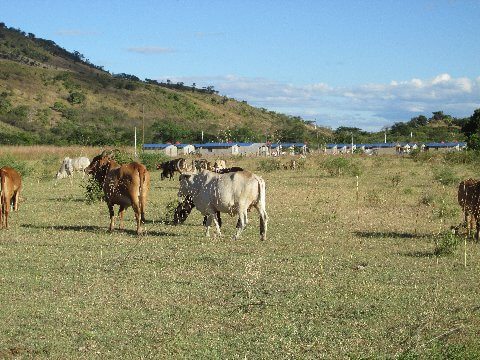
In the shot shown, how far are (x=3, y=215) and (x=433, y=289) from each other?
35.1 feet

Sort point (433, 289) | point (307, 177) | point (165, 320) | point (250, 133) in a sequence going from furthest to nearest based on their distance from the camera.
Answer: point (250, 133), point (307, 177), point (433, 289), point (165, 320)

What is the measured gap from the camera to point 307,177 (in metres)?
38.1

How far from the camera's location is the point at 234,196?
1594 centimetres

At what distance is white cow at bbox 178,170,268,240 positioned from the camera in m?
15.8

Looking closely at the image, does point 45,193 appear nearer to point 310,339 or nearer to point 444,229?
point 444,229

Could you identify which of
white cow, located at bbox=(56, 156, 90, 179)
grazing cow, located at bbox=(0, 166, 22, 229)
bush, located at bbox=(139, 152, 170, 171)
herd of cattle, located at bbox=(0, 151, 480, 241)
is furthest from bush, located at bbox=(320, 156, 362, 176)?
grazing cow, located at bbox=(0, 166, 22, 229)

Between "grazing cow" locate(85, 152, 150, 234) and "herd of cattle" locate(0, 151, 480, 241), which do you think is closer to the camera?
"herd of cattle" locate(0, 151, 480, 241)

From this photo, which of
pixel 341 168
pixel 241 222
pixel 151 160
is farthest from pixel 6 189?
pixel 151 160

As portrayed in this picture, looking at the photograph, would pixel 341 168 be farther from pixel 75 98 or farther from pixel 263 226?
pixel 75 98

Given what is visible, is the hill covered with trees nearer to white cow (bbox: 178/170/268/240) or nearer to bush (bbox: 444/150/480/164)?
bush (bbox: 444/150/480/164)

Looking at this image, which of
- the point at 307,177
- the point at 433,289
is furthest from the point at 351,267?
the point at 307,177

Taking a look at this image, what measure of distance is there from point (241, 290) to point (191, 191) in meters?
6.41

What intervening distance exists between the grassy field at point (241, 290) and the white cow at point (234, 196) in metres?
0.53

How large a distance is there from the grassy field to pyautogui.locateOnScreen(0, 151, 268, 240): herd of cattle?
508 mm
